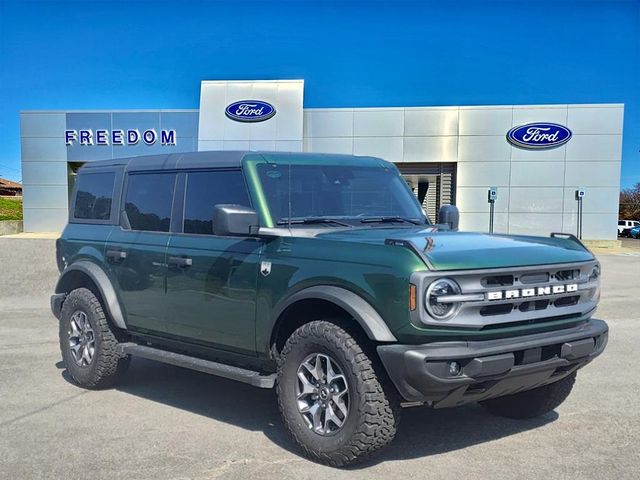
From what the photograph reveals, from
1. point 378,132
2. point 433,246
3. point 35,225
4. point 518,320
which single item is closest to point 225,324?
point 433,246

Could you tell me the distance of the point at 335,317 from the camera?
433 cm

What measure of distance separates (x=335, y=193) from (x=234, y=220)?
42.7 inches

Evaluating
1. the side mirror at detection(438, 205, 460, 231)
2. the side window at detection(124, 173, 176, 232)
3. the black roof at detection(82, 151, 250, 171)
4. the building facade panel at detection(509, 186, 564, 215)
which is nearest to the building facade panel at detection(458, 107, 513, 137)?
the building facade panel at detection(509, 186, 564, 215)

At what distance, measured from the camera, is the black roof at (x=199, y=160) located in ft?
16.9

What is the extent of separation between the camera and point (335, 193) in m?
5.23

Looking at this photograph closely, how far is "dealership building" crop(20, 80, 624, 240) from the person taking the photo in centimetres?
2744

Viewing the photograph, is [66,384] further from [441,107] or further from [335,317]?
[441,107]

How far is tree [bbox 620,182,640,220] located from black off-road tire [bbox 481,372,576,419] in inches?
2908

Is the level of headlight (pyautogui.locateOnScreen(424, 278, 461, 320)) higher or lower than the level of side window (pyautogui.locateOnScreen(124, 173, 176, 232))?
lower

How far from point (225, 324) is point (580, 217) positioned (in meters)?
25.7

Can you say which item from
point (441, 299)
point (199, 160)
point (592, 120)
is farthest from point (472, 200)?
point (441, 299)

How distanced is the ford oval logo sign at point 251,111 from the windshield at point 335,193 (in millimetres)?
22822

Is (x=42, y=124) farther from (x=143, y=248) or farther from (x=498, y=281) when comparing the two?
(x=498, y=281)

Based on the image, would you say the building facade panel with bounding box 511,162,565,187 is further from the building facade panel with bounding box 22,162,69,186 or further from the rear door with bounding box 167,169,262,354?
the rear door with bounding box 167,169,262,354
